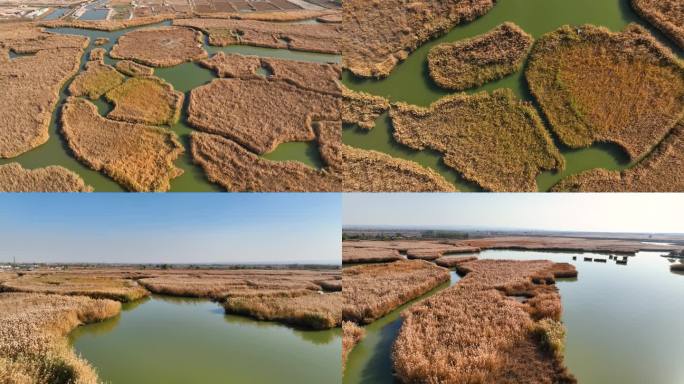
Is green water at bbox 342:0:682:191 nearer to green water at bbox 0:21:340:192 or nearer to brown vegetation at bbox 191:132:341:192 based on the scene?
brown vegetation at bbox 191:132:341:192

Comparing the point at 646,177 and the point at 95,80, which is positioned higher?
the point at 95,80

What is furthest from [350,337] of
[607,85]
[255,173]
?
[607,85]

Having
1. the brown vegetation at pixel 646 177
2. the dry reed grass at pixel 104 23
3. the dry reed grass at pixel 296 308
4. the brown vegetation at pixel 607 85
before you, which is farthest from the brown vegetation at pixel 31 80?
the brown vegetation at pixel 646 177

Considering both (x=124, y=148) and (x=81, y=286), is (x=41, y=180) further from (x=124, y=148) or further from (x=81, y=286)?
(x=81, y=286)

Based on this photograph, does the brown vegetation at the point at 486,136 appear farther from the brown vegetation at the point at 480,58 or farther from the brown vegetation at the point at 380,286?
the brown vegetation at the point at 380,286

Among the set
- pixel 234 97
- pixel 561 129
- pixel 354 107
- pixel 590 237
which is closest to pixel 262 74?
pixel 234 97

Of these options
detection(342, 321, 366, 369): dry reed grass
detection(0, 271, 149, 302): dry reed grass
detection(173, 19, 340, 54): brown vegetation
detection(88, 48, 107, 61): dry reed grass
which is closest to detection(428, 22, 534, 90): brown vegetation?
detection(342, 321, 366, 369): dry reed grass

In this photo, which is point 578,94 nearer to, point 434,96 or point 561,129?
point 561,129
